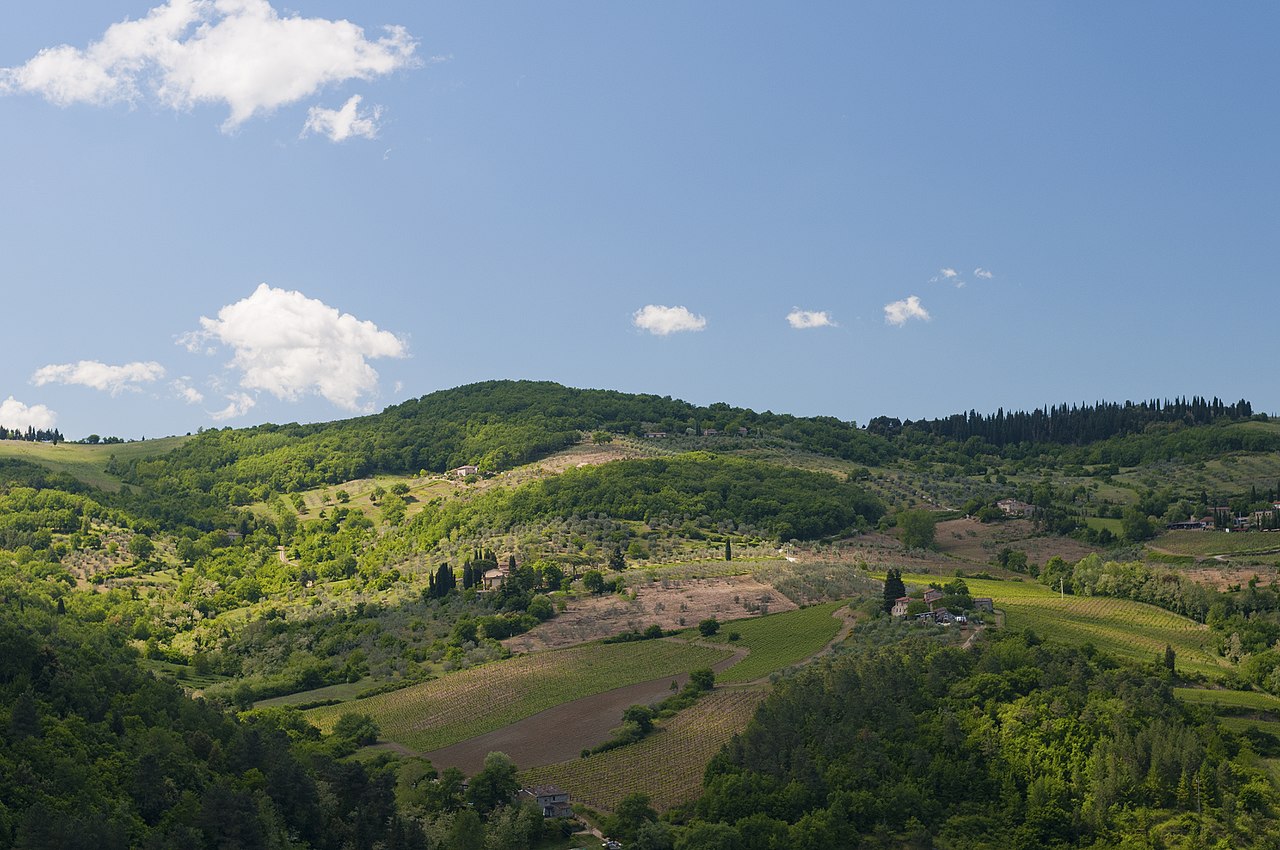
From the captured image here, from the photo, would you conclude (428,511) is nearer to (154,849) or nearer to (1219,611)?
(1219,611)

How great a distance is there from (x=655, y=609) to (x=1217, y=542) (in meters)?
67.2

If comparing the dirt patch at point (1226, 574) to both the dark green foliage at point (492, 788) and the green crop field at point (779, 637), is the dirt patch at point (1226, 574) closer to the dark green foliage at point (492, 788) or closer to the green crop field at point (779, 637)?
the green crop field at point (779, 637)

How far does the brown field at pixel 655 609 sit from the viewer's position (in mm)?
118188

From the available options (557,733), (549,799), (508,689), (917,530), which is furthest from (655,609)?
(917,530)

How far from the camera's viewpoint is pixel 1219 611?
115 m

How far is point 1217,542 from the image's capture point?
149 m

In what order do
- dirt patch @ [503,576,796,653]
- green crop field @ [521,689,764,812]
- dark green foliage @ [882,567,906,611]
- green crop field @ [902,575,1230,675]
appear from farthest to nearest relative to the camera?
dirt patch @ [503,576,796,653] → dark green foliage @ [882,567,906,611] → green crop field @ [902,575,1230,675] → green crop field @ [521,689,764,812]

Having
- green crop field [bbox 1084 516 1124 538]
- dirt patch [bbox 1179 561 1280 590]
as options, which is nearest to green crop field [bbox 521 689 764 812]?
dirt patch [bbox 1179 561 1280 590]

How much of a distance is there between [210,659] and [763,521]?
68230 millimetres

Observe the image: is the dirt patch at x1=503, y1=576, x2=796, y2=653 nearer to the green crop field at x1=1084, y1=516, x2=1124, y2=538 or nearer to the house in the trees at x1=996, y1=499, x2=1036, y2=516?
the green crop field at x1=1084, y1=516, x2=1124, y2=538

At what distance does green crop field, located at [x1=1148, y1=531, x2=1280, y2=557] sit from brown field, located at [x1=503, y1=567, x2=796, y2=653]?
52.0 meters

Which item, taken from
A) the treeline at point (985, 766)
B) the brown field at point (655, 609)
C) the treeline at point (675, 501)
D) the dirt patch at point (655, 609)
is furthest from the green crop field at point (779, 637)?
the treeline at point (675, 501)

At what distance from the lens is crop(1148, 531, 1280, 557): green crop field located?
14375 centimetres

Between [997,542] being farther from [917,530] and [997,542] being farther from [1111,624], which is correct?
[1111,624]
